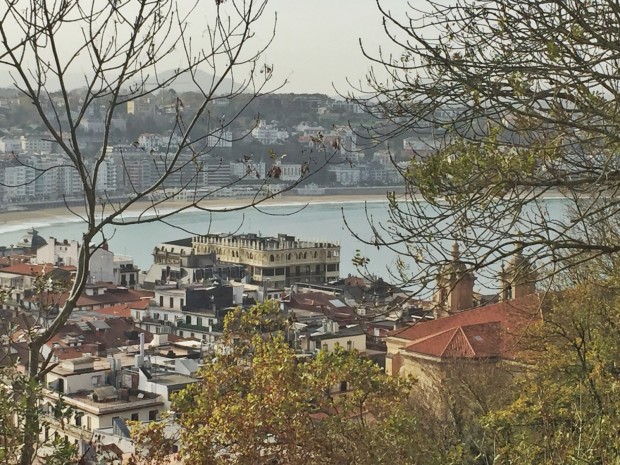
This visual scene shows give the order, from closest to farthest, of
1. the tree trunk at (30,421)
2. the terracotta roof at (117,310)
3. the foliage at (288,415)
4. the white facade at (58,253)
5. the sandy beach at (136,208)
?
the tree trunk at (30,421) → the foliage at (288,415) → the terracotta roof at (117,310) → the white facade at (58,253) → the sandy beach at (136,208)

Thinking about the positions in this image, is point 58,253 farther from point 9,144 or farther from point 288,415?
point 9,144

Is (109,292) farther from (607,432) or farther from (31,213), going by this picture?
(31,213)

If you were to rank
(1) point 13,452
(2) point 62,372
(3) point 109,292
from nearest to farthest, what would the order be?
(1) point 13,452 → (2) point 62,372 → (3) point 109,292

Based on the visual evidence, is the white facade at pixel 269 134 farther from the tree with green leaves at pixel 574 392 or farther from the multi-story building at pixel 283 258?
the tree with green leaves at pixel 574 392

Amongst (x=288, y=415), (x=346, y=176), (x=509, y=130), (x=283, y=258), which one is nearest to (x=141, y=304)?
(x=283, y=258)

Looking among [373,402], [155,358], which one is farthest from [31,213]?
[373,402]

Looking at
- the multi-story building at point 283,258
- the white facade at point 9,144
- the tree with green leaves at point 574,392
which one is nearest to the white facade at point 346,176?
the white facade at point 9,144
